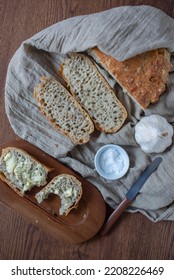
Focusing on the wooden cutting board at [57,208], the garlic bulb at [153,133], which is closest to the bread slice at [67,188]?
the wooden cutting board at [57,208]

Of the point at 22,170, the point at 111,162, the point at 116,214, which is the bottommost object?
the point at 116,214

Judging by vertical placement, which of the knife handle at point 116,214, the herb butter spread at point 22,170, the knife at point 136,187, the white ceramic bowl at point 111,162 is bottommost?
the knife handle at point 116,214

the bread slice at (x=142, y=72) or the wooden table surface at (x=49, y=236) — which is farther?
the wooden table surface at (x=49, y=236)

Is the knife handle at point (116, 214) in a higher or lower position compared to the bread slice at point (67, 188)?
lower

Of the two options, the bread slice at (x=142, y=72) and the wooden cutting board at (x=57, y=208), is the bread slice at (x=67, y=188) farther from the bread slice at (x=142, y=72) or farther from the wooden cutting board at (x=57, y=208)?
the bread slice at (x=142, y=72)

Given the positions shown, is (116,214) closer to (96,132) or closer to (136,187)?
(136,187)

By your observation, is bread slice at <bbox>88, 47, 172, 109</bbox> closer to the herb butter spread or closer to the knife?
the knife

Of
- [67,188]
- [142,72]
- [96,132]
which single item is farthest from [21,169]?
[142,72]
